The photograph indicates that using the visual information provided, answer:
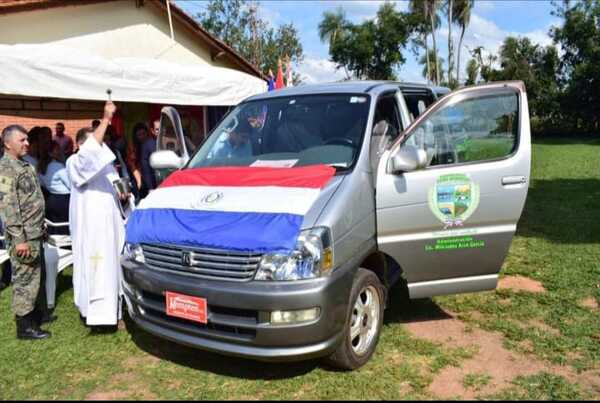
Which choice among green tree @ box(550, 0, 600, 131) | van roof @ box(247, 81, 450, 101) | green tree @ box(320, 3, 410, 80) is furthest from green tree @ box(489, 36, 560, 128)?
van roof @ box(247, 81, 450, 101)

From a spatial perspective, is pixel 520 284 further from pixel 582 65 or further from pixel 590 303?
pixel 582 65

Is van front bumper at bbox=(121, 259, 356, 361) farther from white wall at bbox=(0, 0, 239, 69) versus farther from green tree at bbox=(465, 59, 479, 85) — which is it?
green tree at bbox=(465, 59, 479, 85)

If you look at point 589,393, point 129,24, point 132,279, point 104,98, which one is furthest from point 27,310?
point 129,24

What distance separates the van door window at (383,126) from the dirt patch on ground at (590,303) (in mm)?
2469

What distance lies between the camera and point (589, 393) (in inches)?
133

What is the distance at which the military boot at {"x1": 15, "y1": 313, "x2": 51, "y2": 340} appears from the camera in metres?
4.42

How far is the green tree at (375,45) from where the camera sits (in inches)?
1694

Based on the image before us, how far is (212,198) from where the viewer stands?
12.0ft

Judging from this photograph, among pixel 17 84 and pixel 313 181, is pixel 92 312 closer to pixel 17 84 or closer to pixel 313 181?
pixel 313 181

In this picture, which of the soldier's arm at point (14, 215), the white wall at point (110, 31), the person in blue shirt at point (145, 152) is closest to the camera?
the soldier's arm at point (14, 215)

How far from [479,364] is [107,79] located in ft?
18.7

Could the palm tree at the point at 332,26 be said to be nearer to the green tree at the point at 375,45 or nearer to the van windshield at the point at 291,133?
the green tree at the point at 375,45

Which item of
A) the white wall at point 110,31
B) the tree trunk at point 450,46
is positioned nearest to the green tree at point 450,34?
the tree trunk at point 450,46

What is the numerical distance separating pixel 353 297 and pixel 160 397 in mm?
1449
